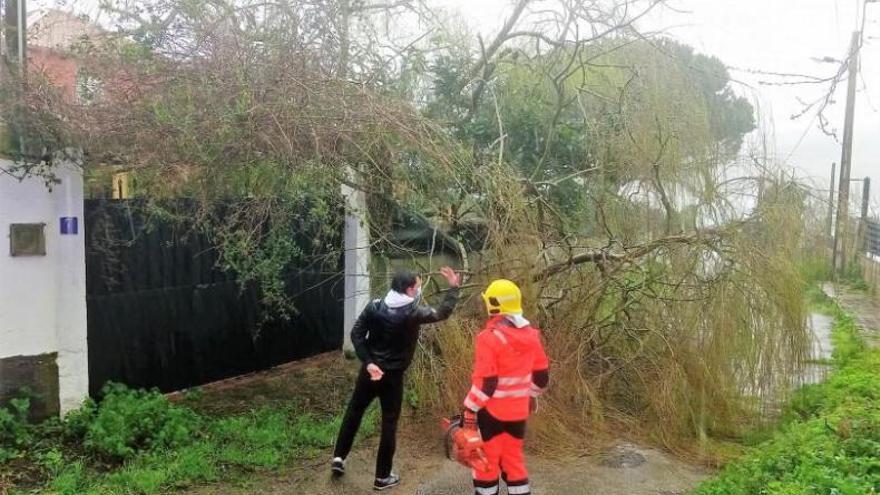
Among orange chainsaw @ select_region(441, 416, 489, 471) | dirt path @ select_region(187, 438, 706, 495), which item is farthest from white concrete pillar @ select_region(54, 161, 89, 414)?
orange chainsaw @ select_region(441, 416, 489, 471)

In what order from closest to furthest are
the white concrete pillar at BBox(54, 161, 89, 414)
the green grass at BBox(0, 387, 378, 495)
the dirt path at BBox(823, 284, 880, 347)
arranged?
the green grass at BBox(0, 387, 378, 495) → the white concrete pillar at BBox(54, 161, 89, 414) → the dirt path at BBox(823, 284, 880, 347)

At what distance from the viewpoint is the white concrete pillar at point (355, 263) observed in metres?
7.06

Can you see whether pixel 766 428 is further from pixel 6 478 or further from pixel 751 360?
pixel 6 478

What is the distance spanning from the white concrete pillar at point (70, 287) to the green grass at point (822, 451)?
178 inches

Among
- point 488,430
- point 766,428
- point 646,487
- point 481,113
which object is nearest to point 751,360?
point 766,428

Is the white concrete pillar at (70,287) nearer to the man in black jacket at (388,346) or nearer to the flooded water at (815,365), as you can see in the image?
the man in black jacket at (388,346)

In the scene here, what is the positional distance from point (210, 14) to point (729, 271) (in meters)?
4.80

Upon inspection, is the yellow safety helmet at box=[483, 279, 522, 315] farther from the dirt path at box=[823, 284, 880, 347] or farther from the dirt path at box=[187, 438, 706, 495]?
the dirt path at box=[823, 284, 880, 347]

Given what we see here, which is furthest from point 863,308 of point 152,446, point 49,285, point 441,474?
point 49,285

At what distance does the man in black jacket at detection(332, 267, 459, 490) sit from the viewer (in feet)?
15.4

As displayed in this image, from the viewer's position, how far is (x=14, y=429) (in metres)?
4.99

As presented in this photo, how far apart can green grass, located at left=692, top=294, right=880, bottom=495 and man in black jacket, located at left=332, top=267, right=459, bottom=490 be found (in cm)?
199

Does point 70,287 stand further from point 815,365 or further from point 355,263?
point 815,365

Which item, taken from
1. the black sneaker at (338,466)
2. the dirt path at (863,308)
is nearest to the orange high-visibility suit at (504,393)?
the black sneaker at (338,466)
